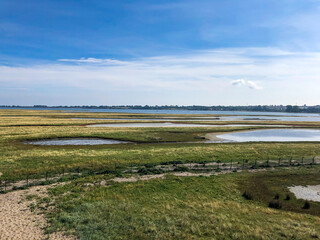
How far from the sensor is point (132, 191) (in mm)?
23578

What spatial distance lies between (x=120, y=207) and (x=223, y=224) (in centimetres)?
856

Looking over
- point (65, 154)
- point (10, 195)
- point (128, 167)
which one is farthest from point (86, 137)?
point (10, 195)

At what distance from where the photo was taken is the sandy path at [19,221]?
1513cm

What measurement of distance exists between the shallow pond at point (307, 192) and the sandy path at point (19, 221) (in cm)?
2267

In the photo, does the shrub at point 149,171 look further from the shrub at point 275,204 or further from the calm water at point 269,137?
the calm water at point 269,137

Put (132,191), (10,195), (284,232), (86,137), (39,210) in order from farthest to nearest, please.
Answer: (86,137) → (132,191) → (10,195) → (39,210) → (284,232)

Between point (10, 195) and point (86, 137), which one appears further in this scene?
point (86, 137)

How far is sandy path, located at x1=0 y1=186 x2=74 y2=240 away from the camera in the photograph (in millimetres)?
15133

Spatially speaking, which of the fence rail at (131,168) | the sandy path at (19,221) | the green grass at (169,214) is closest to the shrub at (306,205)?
the green grass at (169,214)

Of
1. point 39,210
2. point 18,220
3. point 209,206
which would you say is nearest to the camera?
point 18,220

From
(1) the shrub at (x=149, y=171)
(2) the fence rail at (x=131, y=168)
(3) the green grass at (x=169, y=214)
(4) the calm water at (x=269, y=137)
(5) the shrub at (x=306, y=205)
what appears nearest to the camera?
(3) the green grass at (x=169, y=214)

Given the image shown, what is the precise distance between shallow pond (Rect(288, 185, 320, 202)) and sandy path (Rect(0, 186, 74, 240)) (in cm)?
2267

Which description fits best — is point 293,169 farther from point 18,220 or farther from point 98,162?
point 18,220

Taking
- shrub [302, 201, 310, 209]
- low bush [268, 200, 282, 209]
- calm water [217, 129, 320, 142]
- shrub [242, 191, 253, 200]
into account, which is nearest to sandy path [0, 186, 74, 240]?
shrub [242, 191, 253, 200]
